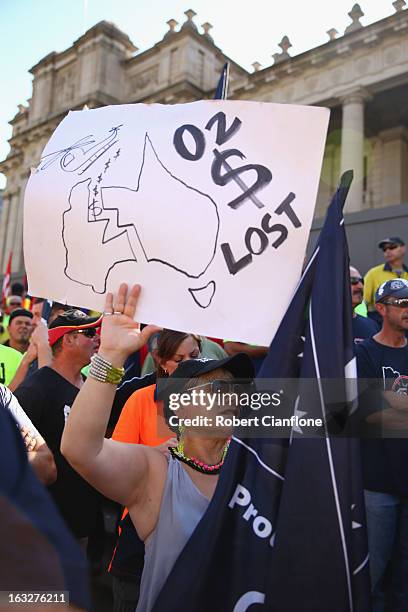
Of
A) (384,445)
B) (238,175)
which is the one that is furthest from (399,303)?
(238,175)

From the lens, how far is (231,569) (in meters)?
1.54

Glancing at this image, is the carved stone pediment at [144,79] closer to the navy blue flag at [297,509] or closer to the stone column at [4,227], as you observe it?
the stone column at [4,227]

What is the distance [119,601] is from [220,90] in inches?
102

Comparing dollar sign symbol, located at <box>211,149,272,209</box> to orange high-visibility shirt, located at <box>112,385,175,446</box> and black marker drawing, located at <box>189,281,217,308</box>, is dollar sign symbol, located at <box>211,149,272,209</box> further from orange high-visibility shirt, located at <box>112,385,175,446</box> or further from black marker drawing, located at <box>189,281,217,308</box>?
orange high-visibility shirt, located at <box>112,385,175,446</box>

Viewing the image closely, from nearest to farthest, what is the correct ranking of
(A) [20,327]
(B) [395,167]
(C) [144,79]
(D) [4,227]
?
1. (A) [20,327]
2. (B) [395,167]
3. (C) [144,79]
4. (D) [4,227]

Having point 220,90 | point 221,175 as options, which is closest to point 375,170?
point 220,90

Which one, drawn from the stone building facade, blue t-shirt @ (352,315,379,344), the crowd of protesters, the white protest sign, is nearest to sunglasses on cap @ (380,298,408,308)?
the crowd of protesters

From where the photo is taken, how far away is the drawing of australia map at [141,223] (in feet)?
5.56

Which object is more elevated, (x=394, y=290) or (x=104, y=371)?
(x=394, y=290)

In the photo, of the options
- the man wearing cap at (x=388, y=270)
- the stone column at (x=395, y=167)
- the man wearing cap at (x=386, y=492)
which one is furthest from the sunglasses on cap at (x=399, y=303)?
the stone column at (x=395, y=167)

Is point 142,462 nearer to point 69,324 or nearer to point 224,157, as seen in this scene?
point 224,157

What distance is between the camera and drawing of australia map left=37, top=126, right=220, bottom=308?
1693 millimetres

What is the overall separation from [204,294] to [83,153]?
66 centimetres

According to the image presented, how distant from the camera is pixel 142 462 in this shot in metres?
1.72
